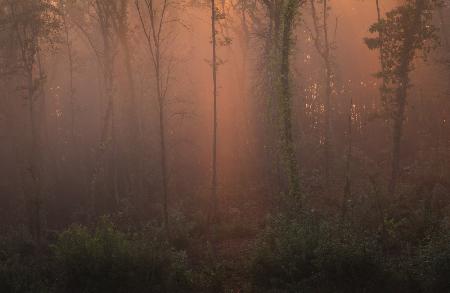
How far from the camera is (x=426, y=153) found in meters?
27.9

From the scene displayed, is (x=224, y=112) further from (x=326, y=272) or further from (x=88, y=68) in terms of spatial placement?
(x=326, y=272)

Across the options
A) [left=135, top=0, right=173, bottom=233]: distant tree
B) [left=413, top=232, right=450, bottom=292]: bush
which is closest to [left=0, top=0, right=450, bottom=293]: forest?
[left=413, top=232, right=450, bottom=292]: bush

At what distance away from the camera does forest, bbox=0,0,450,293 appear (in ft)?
42.7

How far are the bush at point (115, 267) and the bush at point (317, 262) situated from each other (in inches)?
79.0

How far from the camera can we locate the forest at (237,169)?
42.7 ft

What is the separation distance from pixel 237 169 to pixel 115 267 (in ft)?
53.1

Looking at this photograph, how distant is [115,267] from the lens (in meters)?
12.8

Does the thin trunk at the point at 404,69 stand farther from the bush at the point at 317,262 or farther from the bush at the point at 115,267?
the bush at the point at 115,267

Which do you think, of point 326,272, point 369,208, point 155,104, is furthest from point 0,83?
point 326,272

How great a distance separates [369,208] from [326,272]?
22.4 feet

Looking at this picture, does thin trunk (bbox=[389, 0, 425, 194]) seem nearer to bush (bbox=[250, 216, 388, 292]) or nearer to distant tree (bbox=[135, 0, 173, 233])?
distant tree (bbox=[135, 0, 173, 233])

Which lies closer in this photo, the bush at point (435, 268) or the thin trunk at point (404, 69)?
the bush at point (435, 268)

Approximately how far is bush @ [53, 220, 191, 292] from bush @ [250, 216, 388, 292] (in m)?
2.01

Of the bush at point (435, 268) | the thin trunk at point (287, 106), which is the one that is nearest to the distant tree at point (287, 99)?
the thin trunk at point (287, 106)
